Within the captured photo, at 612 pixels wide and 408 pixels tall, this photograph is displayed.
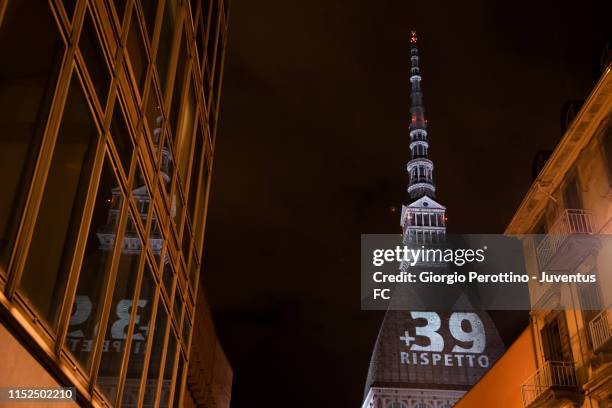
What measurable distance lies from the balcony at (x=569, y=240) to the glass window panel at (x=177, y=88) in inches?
436

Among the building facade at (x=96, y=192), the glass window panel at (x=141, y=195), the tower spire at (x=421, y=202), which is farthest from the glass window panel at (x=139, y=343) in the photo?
Answer: the tower spire at (x=421, y=202)

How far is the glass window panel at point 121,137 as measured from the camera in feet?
37.6

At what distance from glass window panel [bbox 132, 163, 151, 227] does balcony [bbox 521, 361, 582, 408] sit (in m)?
12.6

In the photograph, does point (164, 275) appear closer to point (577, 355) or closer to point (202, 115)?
point (202, 115)

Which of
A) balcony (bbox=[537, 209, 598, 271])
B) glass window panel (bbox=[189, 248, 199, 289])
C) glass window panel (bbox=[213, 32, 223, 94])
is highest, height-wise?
glass window panel (bbox=[213, 32, 223, 94])

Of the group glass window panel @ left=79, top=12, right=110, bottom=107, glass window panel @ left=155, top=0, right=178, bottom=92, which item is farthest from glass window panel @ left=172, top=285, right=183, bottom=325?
glass window panel @ left=79, top=12, right=110, bottom=107

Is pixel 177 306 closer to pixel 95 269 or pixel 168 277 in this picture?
pixel 168 277

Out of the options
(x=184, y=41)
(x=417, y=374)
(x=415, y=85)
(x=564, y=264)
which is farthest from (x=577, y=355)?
(x=415, y=85)

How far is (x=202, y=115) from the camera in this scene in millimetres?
20297

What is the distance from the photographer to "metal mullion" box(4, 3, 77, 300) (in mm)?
7792

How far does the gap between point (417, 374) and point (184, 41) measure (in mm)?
97157

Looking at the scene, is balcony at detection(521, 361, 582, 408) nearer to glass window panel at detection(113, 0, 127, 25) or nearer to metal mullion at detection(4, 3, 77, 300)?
glass window panel at detection(113, 0, 127, 25)

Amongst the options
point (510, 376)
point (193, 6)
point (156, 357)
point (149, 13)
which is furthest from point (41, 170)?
point (510, 376)

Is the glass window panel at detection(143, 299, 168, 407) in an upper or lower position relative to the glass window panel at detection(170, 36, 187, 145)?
lower
